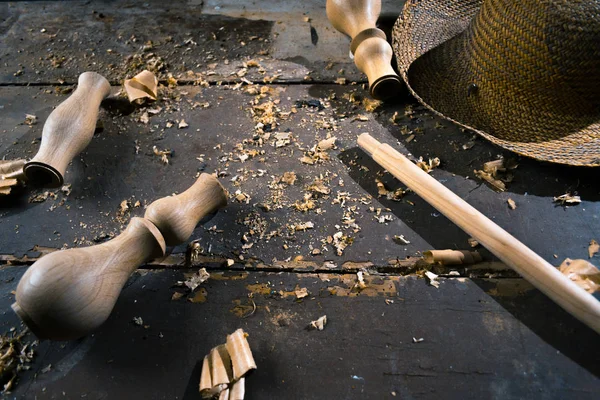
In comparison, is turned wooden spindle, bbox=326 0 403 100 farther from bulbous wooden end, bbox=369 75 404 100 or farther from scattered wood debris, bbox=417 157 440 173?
scattered wood debris, bbox=417 157 440 173

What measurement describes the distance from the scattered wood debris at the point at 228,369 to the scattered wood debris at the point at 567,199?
2.63ft

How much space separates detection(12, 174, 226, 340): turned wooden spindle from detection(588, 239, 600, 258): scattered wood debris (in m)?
0.86

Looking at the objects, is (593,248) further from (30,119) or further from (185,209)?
(30,119)

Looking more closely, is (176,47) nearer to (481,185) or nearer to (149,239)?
(149,239)

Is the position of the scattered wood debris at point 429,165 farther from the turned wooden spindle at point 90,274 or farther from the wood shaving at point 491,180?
the turned wooden spindle at point 90,274

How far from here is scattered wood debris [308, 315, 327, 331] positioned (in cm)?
93

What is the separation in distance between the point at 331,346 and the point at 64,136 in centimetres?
83

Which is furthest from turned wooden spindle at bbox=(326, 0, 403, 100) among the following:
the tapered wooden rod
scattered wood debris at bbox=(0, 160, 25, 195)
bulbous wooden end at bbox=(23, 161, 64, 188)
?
scattered wood debris at bbox=(0, 160, 25, 195)

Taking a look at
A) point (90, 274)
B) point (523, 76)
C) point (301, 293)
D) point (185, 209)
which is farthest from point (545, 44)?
point (90, 274)

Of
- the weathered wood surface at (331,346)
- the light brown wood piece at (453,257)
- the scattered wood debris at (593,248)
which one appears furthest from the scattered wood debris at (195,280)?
the scattered wood debris at (593,248)

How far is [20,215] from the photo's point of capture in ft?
3.75

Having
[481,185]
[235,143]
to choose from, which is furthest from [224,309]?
[481,185]

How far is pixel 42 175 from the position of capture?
1.18 metres

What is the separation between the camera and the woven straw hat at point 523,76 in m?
1.05
